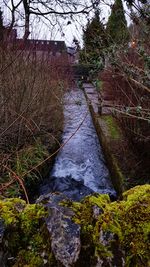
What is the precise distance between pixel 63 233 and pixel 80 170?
20.0 feet

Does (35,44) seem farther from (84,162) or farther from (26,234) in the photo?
(26,234)

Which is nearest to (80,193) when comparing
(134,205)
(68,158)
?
(68,158)

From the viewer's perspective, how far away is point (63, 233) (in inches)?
47.1

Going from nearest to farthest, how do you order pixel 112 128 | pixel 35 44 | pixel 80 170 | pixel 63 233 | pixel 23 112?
pixel 63 233 < pixel 23 112 < pixel 35 44 < pixel 80 170 < pixel 112 128

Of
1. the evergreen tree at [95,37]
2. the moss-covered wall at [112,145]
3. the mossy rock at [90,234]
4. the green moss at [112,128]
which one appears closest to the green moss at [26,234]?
the mossy rock at [90,234]

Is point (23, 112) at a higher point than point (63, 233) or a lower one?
lower

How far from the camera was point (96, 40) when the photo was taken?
20.6ft

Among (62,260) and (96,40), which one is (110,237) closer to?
(62,260)

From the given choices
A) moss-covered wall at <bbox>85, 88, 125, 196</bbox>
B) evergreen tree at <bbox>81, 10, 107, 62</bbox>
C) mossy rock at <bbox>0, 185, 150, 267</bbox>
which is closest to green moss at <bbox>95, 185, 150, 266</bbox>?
mossy rock at <bbox>0, 185, 150, 267</bbox>

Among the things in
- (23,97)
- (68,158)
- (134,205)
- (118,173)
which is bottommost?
(68,158)

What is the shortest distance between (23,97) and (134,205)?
5131 millimetres

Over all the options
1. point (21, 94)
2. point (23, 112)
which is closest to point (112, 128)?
point (21, 94)

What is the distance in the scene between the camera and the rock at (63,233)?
116 cm

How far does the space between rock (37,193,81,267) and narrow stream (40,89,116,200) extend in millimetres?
4744
